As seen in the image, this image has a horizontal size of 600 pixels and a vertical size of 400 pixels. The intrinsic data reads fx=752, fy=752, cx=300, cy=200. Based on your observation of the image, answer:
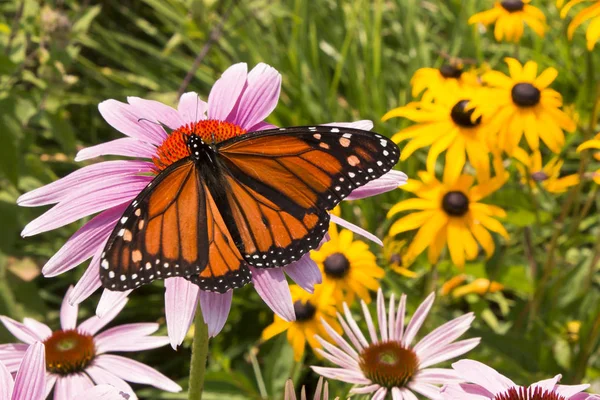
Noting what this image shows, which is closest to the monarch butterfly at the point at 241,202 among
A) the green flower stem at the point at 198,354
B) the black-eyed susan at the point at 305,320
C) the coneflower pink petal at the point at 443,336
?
the green flower stem at the point at 198,354

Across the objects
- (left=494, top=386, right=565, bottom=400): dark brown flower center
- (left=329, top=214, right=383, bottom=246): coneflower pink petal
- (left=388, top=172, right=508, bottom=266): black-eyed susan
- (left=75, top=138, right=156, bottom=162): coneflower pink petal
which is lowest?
(left=494, top=386, right=565, bottom=400): dark brown flower center

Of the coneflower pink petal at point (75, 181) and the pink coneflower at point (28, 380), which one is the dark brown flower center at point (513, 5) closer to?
the coneflower pink petal at point (75, 181)

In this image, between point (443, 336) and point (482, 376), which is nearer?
point (482, 376)

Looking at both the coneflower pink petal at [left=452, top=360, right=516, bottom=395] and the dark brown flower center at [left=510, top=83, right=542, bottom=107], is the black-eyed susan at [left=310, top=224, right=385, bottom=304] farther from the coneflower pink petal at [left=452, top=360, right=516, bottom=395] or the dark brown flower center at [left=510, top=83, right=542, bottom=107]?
the coneflower pink petal at [left=452, top=360, right=516, bottom=395]

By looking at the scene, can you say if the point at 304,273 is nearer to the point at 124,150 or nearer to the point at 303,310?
the point at 124,150

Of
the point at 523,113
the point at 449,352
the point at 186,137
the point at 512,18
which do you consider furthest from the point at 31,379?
the point at 512,18

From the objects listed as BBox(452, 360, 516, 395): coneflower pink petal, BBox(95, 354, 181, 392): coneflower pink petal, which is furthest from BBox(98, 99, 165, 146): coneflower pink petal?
BBox(452, 360, 516, 395): coneflower pink petal
